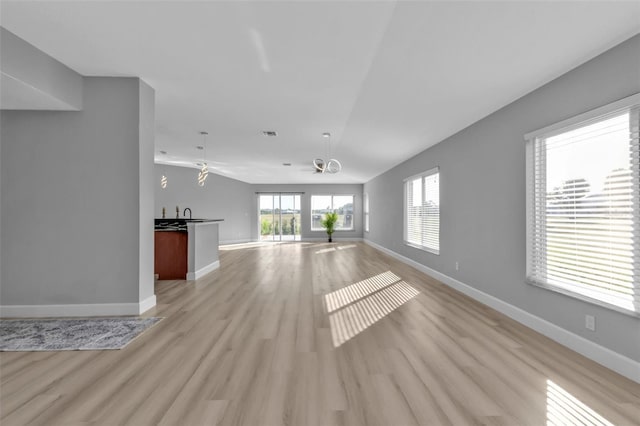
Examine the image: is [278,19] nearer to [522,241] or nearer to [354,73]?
[354,73]

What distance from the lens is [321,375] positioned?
7.13 ft

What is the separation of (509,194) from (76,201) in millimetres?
5029

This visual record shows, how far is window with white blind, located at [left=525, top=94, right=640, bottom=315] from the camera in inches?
87.4

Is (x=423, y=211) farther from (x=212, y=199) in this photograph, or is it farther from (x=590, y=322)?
(x=212, y=199)

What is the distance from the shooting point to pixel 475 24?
7.38 ft

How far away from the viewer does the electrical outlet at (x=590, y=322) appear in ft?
8.00

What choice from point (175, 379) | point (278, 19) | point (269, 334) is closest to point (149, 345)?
point (175, 379)

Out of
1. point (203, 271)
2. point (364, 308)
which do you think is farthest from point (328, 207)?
point (364, 308)

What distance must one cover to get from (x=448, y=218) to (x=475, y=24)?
3334 mm

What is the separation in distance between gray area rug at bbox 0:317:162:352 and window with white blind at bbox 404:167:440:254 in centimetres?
471

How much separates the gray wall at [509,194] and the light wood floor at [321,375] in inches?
12.5

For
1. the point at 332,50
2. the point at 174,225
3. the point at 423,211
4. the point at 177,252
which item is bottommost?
the point at 177,252

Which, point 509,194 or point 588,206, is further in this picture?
point 509,194

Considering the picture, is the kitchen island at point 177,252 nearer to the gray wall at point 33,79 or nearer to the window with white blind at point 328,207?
the gray wall at point 33,79
